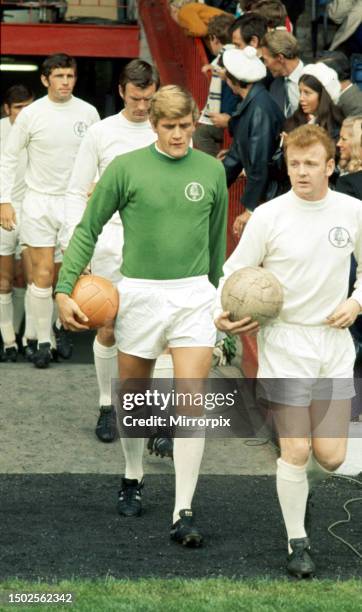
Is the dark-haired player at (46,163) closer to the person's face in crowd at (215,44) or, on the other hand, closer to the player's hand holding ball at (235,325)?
the person's face in crowd at (215,44)

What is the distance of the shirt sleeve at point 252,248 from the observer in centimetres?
666

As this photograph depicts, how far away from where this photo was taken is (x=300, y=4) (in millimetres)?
13352

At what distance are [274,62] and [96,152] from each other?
2.01 metres

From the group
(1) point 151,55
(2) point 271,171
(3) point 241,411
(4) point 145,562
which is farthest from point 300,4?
(4) point 145,562

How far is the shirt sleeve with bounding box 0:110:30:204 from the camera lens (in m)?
10.6

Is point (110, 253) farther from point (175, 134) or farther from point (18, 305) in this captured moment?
point (18, 305)

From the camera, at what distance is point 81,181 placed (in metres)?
8.91

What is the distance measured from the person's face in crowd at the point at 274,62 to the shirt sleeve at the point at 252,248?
3.90m

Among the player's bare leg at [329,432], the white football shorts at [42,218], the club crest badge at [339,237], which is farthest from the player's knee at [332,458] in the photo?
the white football shorts at [42,218]

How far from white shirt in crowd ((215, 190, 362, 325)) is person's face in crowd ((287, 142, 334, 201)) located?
0.08 m

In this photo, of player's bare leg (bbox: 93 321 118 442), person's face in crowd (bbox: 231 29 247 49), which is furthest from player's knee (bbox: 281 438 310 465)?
person's face in crowd (bbox: 231 29 247 49)

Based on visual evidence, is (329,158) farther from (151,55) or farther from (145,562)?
(151,55)

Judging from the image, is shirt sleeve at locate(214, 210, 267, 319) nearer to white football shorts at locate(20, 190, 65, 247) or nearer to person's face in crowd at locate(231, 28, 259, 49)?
person's face in crowd at locate(231, 28, 259, 49)

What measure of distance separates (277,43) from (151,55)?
542 centimetres
